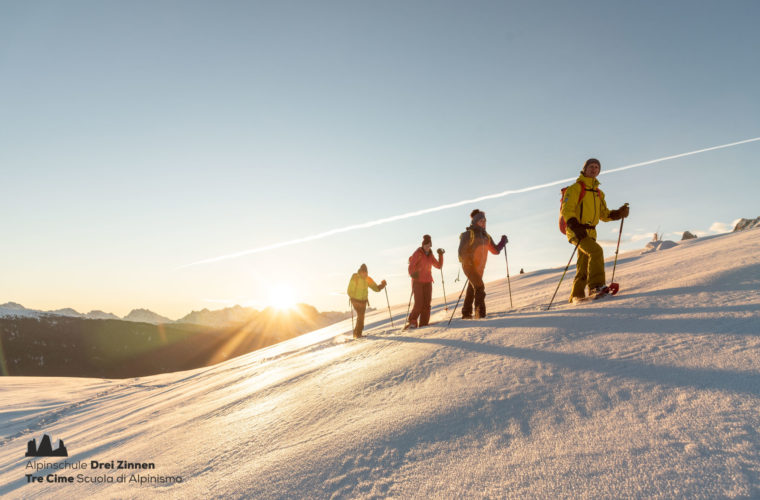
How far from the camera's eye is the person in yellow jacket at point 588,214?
15.9ft

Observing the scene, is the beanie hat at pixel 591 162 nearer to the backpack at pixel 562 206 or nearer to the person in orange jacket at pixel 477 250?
the backpack at pixel 562 206

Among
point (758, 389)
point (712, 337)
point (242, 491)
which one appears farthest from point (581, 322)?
point (242, 491)

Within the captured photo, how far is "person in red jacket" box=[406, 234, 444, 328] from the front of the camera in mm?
8336

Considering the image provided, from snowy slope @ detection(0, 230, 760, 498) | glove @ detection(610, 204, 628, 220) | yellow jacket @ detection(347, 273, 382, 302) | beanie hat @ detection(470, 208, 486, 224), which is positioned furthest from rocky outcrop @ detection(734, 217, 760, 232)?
yellow jacket @ detection(347, 273, 382, 302)

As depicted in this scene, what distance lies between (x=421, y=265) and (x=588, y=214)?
397 centimetres

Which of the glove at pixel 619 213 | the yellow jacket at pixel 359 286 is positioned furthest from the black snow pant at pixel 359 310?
the glove at pixel 619 213

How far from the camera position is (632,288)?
4805 millimetres

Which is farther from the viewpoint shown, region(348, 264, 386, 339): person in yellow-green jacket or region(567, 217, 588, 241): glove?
region(348, 264, 386, 339): person in yellow-green jacket

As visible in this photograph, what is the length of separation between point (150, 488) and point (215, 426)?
3.45 ft

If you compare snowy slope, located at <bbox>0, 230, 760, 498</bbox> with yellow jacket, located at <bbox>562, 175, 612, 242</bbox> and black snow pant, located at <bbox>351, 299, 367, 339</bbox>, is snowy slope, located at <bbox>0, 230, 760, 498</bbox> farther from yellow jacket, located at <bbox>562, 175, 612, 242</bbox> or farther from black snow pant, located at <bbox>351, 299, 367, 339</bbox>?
black snow pant, located at <bbox>351, 299, 367, 339</bbox>

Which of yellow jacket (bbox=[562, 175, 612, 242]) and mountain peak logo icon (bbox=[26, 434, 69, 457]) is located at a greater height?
yellow jacket (bbox=[562, 175, 612, 242])

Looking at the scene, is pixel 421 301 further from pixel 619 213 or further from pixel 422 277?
pixel 619 213

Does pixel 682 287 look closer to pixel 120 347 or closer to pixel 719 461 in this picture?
pixel 719 461

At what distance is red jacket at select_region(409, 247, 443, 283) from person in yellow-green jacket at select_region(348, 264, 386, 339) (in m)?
2.10
